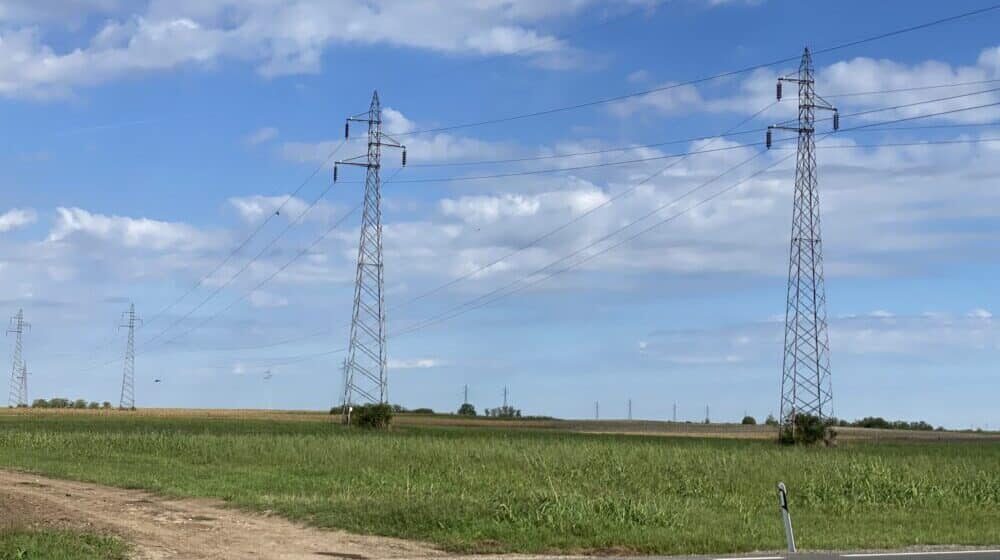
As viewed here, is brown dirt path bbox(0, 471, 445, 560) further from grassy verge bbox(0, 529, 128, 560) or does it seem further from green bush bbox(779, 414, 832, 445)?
green bush bbox(779, 414, 832, 445)

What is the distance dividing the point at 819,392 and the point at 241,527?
45013mm

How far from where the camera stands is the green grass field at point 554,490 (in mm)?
21406

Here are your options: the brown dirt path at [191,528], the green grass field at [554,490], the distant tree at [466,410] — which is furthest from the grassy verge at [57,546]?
the distant tree at [466,410]

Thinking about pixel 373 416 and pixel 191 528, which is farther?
pixel 373 416

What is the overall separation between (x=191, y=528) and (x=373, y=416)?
6062cm

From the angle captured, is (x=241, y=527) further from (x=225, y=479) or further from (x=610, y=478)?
(x=610, y=478)

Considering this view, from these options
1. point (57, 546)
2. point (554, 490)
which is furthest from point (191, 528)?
point (554, 490)

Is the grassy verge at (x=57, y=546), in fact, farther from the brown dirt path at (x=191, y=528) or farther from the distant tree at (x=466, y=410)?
the distant tree at (x=466, y=410)

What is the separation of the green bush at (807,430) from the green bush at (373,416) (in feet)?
94.0

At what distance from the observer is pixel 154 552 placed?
1880 cm

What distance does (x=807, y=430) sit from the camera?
2741 inches

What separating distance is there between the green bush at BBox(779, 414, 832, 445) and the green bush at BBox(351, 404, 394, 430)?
28648 mm

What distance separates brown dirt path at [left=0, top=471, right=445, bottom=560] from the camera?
1916 cm

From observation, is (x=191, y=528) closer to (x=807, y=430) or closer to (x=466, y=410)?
(x=807, y=430)
